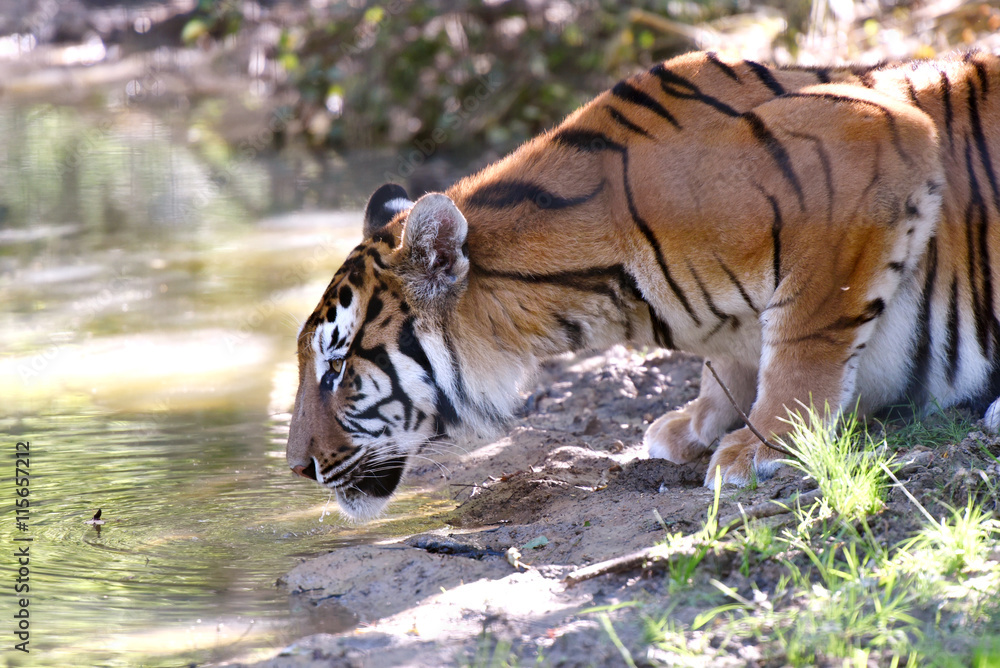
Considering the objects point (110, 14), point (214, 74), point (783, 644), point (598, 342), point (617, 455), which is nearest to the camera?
point (783, 644)

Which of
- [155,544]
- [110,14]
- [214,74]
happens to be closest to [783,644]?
[155,544]

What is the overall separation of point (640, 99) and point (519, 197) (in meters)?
0.55

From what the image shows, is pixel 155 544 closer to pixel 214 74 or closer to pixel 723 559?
pixel 723 559

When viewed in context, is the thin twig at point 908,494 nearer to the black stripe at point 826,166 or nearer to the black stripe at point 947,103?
the black stripe at point 826,166

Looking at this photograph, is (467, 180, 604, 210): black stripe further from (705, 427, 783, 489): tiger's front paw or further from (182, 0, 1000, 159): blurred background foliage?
(182, 0, 1000, 159): blurred background foliage

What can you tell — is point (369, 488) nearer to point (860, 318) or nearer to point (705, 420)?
point (705, 420)

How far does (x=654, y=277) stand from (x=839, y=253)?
57cm

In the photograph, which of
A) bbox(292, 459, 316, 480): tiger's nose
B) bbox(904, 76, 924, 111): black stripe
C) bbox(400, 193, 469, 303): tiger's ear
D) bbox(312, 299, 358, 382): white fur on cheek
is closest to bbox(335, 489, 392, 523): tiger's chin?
bbox(292, 459, 316, 480): tiger's nose

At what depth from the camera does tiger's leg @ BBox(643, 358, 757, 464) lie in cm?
405

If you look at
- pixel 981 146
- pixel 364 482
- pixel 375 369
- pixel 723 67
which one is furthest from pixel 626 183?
pixel 364 482

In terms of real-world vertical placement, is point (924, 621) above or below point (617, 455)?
above

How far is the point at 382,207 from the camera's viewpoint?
155 inches

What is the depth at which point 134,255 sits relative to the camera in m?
7.97

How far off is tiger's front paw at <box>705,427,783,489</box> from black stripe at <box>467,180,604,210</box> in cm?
93
